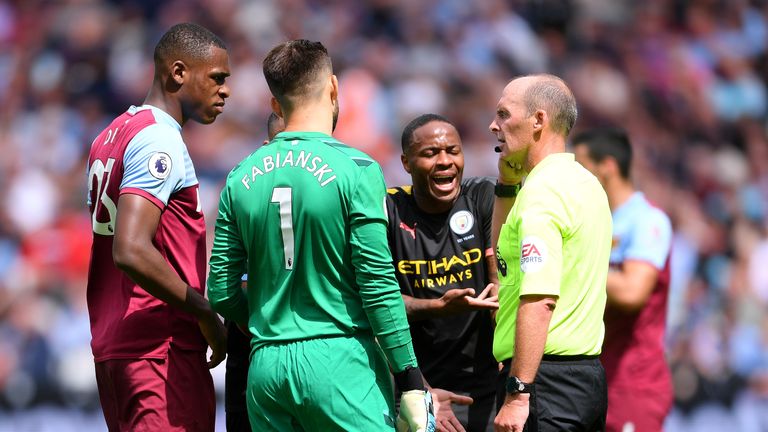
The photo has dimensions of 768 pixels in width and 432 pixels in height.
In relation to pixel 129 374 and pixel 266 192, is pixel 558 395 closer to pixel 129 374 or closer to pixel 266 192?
pixel 266 192

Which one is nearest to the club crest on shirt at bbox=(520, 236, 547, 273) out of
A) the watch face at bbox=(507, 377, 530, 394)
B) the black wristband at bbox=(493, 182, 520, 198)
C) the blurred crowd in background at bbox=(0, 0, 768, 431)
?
the watch face at bbox=(507, 377, 530, 394)

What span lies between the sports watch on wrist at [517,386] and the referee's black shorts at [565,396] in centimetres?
10

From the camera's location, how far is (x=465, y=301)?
15.4 ft

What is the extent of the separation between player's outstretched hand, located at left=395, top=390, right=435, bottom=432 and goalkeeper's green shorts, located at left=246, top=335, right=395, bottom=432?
121mm

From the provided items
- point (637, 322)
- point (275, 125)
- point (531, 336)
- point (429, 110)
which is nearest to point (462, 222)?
point (275, 125)

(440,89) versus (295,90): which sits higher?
(440,89)

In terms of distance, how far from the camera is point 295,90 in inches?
160

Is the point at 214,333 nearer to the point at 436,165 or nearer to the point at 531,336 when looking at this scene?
the point at 531,336

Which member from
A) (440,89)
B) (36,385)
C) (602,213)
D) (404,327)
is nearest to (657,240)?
(602,213)

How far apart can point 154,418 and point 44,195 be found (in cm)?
556

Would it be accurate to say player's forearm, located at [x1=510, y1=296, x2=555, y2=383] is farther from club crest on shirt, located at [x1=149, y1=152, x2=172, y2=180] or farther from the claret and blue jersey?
club crest on shirt, located at [x1=149, y1=152, x2=172, y2=180]

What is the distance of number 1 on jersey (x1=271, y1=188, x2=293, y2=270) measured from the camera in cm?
388

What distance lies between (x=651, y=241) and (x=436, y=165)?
187cm

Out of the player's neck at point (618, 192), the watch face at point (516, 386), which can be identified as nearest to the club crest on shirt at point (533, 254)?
the watch face at point (516, 386)
